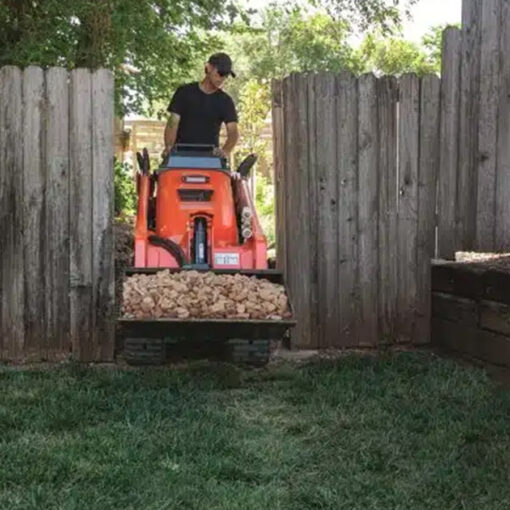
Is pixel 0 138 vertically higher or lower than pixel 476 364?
higher

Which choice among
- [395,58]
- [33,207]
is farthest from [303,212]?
[395,58]

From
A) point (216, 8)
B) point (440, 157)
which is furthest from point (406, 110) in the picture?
point (216, 8)

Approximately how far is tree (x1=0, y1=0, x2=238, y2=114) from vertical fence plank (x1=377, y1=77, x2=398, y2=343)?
123 inches

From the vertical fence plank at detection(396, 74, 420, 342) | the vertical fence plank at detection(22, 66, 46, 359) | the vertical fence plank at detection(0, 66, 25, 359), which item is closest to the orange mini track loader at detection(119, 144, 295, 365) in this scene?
the vertical fence plank at detection(22, 66, 46, 359)

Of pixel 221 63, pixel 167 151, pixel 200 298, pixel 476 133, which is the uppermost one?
pixel 221 63

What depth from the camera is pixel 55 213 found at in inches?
229

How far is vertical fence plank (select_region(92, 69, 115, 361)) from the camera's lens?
5.81m

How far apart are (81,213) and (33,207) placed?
0.33 metres

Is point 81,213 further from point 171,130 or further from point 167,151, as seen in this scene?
point 171,130

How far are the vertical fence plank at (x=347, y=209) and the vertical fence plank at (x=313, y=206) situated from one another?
7.0 inches

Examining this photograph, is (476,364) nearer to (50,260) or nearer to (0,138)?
(50,260)

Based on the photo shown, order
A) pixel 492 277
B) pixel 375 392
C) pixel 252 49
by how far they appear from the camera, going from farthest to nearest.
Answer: pixel 252 49 < pixel 492 277 < pixel 375 392

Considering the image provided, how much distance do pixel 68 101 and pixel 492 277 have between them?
314 cm

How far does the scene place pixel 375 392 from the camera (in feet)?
16.0
